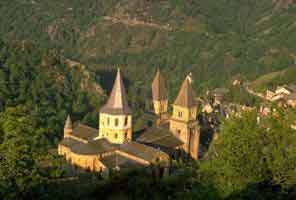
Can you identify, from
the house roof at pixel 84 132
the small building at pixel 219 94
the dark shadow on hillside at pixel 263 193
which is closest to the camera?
the dark shadow on hillside at pixel 263 193

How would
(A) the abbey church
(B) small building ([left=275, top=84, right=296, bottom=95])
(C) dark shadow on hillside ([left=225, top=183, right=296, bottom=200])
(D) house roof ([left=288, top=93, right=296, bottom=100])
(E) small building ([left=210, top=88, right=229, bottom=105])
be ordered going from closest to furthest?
(C) dark shadow on hillside ([left=225, top=183, right=296, bottom=200]) < (A) the abbey church < (D) house roof ([left=288, top=93, right=296, bottom=100]) < (B) small building ([left=275, top=84, right=296, bottom=95]) < (E) small building ([left=210, top=88, right=229, bottom=105])

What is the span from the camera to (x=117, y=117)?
138 feet

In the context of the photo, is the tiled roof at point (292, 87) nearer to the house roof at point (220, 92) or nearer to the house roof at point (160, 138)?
the house roof at point (220, 92)

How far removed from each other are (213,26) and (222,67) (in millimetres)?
31967

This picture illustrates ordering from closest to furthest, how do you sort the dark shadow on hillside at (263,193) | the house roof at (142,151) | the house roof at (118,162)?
the dark shadow on hillside at (263,193)
the house roof at (118,162)
the house roof at (142,151)

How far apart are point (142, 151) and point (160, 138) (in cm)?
529

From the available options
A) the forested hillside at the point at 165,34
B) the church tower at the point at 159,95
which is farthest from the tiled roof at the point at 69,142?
the forested hillside at the point at 165,34

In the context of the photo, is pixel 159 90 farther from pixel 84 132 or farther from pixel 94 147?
pixel 94 147

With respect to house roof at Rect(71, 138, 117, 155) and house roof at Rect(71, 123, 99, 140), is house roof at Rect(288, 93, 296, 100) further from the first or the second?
house roof at Rect(71, 138, 117, 155)

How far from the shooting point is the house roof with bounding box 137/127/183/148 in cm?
4419

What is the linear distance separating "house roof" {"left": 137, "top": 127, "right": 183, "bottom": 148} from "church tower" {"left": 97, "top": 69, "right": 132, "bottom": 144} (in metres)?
2.32

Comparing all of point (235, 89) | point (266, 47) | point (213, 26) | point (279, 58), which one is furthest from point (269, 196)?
point (213, 26)

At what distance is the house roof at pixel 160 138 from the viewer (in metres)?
44.2

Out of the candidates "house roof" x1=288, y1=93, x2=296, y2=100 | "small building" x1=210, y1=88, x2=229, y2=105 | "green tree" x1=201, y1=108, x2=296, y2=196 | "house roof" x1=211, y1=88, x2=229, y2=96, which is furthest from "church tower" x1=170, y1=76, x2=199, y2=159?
"house roof" x1=211, y1=88, x2=229, y2=96
